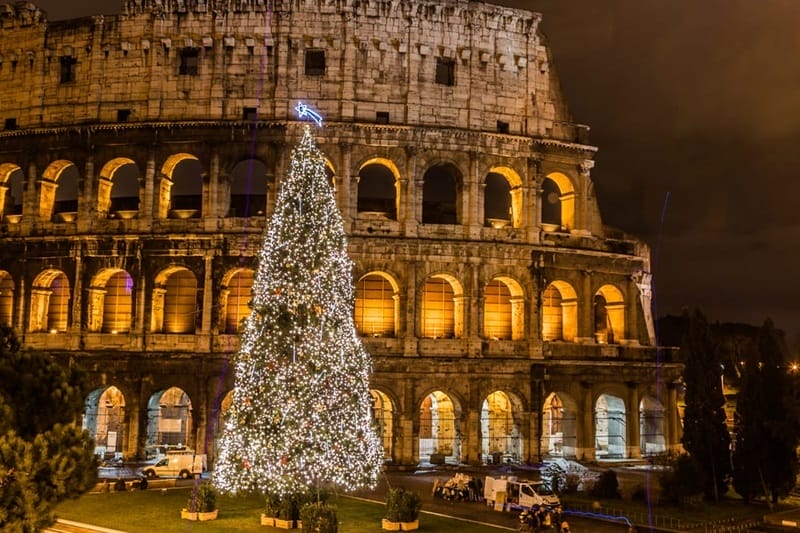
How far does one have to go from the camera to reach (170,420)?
112 feet

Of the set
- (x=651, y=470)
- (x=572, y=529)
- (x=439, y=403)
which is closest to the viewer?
(x=572, y=529)

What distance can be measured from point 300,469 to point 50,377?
786cm

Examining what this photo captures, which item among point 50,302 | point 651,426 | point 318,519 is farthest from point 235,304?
point 651,426

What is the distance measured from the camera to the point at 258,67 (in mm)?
32594

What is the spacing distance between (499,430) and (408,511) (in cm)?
1558

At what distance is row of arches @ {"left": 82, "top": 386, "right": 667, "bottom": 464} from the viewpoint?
31.2 m

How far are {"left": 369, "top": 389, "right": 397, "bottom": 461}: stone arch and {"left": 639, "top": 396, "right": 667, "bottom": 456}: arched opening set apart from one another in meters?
11.4

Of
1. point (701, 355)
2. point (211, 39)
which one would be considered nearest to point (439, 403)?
point (701, 355)

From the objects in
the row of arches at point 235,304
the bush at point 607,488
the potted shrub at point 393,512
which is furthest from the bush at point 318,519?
the row of arches at point 235,304

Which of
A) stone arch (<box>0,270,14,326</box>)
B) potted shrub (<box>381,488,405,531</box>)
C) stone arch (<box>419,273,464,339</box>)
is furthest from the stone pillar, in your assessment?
stone arch (<box>0,270,14,326</box>)

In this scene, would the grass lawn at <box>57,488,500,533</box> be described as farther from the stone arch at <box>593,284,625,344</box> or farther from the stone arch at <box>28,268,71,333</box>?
the stone arch at <box>593,284,625,344</box>

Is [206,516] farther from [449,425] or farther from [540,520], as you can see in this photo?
[449,425]

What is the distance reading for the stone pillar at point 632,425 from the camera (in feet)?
110

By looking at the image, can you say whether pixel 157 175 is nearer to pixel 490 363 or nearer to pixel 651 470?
pixel 490 363
